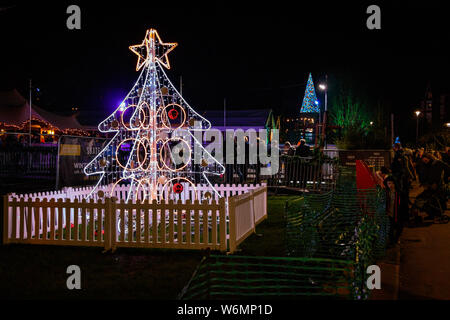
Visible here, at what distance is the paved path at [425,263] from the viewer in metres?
5.39

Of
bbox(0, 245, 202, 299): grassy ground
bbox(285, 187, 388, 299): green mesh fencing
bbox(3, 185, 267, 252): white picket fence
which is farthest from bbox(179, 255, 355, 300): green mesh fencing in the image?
bbox(3, 185, 267, 252): white picket fence

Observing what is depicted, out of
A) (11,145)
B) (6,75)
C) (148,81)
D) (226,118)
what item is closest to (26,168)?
(11,145)

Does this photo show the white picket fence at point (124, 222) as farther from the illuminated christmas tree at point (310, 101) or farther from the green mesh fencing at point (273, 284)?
the illuminated christmas tree at point (310, 101)

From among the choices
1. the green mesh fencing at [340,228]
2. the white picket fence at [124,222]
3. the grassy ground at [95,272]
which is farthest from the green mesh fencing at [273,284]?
the white picket fence at [124,222]

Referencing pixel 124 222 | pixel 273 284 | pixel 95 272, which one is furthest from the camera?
pixel 124 222

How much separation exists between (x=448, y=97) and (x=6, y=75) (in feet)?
176

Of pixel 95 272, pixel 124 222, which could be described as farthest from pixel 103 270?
pixel 124 222

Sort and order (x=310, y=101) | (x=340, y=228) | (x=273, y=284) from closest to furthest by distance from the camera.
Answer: (x=273, y=284) < (x=340, y=228) < (x=310, y=101)

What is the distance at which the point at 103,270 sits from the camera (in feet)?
21.0

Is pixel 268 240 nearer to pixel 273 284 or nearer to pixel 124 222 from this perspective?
pixel 124 222

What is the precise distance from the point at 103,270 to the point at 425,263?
470 centimetres

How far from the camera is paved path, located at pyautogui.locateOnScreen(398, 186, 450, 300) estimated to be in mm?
5391

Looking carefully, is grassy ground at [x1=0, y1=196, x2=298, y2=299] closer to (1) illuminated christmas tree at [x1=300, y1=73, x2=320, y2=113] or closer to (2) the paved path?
(2) the paved path

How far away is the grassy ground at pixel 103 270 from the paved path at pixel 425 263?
2.00 metres
